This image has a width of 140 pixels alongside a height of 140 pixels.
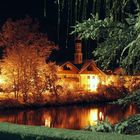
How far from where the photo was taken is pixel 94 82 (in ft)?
210

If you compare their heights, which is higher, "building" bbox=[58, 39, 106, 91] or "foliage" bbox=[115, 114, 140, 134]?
"building" bbox=[58, 39, 106, 91]

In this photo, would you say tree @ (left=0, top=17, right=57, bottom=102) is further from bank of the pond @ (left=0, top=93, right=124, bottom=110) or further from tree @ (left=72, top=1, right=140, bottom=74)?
tree @ (left=72, top=1, right=140, bottom=74)

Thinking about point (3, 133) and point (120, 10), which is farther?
point (3, 133)

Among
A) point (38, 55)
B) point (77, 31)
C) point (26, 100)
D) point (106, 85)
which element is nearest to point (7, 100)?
point (26, 100)

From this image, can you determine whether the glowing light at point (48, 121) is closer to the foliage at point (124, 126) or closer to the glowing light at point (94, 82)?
the foliage at point (124, 126)

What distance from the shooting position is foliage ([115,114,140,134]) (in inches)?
276

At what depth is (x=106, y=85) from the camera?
63.4 meters

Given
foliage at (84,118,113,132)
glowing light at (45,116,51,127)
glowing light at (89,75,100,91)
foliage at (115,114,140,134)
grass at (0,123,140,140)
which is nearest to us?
foliage at (115,114,140,134)

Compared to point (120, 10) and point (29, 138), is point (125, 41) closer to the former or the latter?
point (120, 10)

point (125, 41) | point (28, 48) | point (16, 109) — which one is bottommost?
point (16, 109)

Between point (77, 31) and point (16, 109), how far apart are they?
36675mm

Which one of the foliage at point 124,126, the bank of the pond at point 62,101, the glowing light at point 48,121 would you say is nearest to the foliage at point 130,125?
the foliage at point 124,126

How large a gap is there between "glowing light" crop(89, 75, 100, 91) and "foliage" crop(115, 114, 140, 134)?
179 feet

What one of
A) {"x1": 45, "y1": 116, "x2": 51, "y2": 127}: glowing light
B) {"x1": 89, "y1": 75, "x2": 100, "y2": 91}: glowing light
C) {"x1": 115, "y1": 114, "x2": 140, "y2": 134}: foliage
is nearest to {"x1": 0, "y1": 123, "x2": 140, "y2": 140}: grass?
{"x1": 115, "y1": 114, "x2": 140, "y2": 134}: foliage
